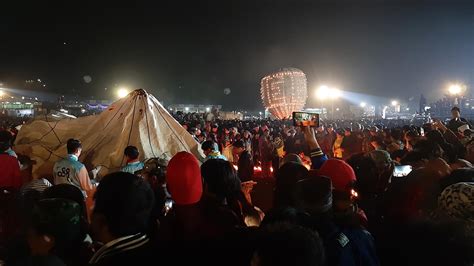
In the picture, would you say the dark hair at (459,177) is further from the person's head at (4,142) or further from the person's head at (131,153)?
the person's head at (4,142)

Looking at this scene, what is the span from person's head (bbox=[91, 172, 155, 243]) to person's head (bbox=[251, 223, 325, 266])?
942 millimetres

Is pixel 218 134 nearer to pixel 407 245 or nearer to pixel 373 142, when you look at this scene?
pixel 373 142

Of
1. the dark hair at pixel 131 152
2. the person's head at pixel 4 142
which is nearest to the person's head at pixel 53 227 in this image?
the dark hair at pixel 131 152

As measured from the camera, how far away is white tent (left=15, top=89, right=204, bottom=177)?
31.0 feet

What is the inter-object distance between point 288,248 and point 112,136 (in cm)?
879

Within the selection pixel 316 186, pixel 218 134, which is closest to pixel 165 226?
pixel 316 186

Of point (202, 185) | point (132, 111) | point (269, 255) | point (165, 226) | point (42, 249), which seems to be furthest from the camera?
point (132, 111)

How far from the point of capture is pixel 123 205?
8.15ft

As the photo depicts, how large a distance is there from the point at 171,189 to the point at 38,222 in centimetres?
128

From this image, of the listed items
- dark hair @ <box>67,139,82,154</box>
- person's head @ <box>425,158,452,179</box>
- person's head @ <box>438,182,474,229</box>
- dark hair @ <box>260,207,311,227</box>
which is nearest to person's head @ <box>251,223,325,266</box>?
dark hair @ <box>260,207,311,227</box>

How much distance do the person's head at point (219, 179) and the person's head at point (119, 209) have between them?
1.29 m

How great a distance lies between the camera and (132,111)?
33.6 ft

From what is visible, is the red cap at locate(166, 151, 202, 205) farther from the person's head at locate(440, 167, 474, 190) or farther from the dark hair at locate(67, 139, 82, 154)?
the dark hair at locate(67, 139, 82, 154)

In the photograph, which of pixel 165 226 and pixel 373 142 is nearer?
pixel 165 226
